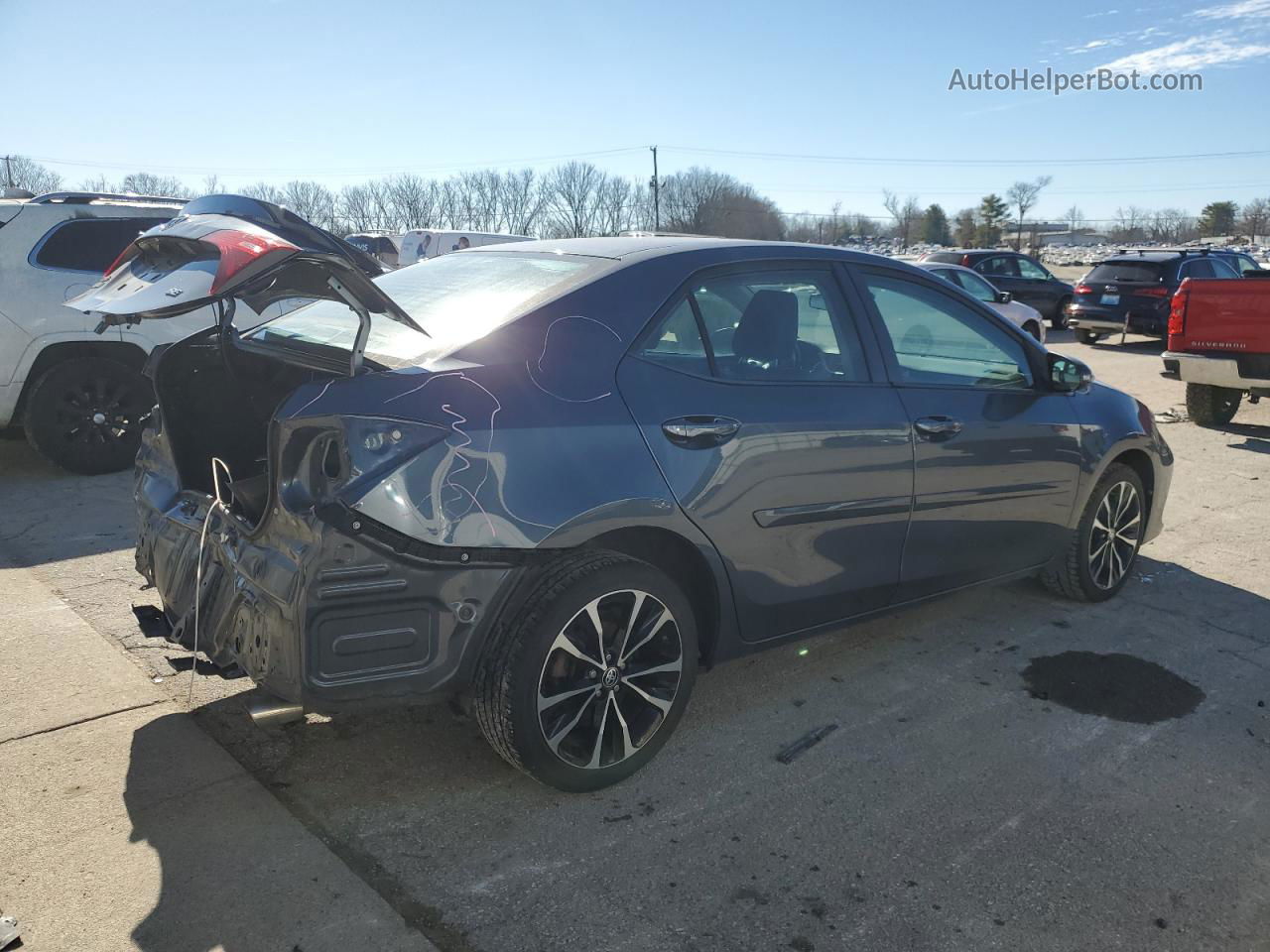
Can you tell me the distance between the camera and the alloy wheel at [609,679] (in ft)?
9.89

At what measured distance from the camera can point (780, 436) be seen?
11.3 feet

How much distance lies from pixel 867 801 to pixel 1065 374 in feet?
7.54

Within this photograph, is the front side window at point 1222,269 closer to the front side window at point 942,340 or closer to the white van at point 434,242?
the white van at point 434,242

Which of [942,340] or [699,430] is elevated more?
[942,340]

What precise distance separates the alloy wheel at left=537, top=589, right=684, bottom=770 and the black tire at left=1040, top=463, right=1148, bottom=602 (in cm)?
238

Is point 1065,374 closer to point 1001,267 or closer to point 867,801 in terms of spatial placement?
point 867,801

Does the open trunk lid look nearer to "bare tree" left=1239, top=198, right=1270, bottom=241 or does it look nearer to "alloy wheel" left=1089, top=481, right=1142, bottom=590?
"alloy wheel" left=1089, top=481, right=1142, bottom=590

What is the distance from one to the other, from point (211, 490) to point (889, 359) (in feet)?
8.34

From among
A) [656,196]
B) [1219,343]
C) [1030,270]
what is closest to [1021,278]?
[1030,270]

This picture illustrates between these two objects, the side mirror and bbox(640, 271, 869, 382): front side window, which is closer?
bbox(640, 271, 869, 382): front side window

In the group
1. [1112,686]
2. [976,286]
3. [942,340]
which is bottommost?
[1112,686]

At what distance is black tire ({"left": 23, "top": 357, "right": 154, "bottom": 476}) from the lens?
6898mm

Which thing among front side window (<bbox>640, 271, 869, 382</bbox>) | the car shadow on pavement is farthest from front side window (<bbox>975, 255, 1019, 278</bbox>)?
front side window (<bbox>640, 271, 869, 382</bbox>)

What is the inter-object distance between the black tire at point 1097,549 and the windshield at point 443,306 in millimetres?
2810
